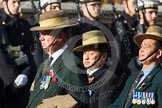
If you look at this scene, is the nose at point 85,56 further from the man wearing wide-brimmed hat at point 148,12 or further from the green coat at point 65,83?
the man wearing wide-brimmed hat at point 148,12

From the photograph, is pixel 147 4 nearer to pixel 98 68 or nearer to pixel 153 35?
pixel 98 68

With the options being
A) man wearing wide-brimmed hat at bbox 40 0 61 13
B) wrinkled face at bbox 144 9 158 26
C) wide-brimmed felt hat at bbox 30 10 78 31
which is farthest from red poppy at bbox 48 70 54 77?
wrinkled face at bbox 144 9 158 26

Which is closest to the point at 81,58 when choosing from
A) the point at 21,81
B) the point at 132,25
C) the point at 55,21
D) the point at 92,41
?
the point at 92,41

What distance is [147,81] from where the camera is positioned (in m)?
7.26

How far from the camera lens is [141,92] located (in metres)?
7.25

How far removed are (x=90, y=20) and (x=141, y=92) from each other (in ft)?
9.69

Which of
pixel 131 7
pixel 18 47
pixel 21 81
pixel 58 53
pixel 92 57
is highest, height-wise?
pixel 58 53

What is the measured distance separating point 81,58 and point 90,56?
0.14 meters

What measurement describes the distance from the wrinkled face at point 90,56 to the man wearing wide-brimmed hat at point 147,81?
489 mm

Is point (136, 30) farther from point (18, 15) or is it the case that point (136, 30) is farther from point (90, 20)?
point (18, 15)

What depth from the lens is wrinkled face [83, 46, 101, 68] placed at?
305 inches

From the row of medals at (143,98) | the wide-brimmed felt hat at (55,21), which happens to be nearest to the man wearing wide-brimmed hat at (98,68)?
the wide-brimmed felt hat at (55,21)

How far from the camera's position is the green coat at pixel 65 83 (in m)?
6.75

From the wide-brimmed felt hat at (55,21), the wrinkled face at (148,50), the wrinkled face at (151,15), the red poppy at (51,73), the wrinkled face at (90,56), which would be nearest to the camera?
the red poppy at (51,73)
